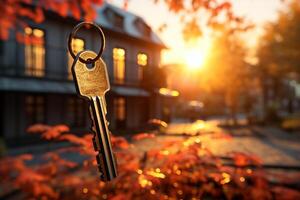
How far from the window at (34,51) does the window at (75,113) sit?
283 centimetres

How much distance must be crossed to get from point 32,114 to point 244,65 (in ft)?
65.3

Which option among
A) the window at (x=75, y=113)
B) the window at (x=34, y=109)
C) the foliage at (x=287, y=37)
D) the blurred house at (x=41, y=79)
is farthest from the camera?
the foliage at (x=287, y=37)

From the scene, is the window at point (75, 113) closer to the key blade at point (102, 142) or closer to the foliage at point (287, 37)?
the foliage at point (287, 37)

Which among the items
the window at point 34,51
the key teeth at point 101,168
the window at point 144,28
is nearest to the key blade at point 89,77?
the key teeth at point 101,168

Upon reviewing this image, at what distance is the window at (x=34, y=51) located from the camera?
15.4m

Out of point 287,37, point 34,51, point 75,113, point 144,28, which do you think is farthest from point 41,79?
point 287,37

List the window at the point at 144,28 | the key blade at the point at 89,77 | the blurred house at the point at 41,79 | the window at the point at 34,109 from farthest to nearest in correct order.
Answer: the window at the point at 34,109
the blurred house at the point at 41,79
the window at the point at 144,28
the key blade at the point at 89,77

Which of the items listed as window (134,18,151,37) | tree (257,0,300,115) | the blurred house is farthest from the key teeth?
tree (257,0,300,115)

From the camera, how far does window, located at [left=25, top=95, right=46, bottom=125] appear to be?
1667cm

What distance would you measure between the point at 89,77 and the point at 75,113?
60.5 feet

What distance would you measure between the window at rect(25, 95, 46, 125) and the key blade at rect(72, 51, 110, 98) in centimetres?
1693

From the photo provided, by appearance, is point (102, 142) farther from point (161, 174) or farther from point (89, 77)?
point (161, 174)

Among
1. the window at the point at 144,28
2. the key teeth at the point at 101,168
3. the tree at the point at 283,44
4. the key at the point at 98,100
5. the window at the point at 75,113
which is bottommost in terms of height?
the window at the point at 75,113

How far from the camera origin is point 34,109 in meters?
17.0
